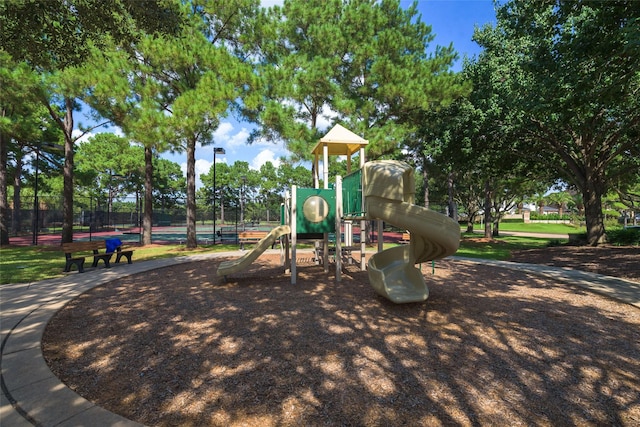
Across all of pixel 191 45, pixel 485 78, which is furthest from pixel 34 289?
pixel 485 78

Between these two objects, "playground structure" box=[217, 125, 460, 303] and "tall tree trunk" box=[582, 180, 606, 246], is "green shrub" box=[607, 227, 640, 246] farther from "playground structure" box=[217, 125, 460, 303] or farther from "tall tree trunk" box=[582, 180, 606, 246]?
"playground structure" box=[217, 125, 460, 303]

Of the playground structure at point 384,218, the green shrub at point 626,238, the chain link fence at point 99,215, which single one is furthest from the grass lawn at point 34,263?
the green shrub at point 626,238

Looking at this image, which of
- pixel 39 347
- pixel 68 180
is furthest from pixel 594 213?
pixel 68 180

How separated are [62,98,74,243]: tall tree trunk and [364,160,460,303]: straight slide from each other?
16.9m

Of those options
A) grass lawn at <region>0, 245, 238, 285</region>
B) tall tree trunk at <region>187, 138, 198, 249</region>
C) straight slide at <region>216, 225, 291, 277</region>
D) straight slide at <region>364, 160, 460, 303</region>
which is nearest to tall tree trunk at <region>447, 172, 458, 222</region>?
straight slide at <region>364, 160, 460, 303</region>

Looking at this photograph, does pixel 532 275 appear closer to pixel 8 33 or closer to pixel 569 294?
pixel 569 294

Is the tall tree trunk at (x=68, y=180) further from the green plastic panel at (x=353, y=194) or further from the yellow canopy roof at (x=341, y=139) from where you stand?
the green plastic panel at (x=353, y=194)

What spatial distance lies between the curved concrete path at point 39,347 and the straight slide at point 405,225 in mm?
4356

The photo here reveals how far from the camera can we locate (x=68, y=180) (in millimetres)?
16172

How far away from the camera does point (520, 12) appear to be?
1461 centimetres

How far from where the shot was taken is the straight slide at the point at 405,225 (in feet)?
18.9

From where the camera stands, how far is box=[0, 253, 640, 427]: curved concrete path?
2.72 metres

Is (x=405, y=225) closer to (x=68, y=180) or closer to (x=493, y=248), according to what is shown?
(x=493, y=248)

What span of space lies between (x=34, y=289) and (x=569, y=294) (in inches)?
510
